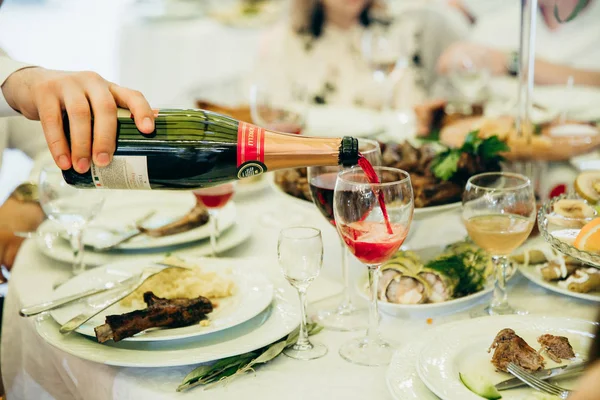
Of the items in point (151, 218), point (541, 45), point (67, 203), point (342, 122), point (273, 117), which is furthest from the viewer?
point (541, 45)

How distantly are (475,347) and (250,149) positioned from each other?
17.4 inches

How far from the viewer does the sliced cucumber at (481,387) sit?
0.81m

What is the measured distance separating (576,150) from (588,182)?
0.38 metres

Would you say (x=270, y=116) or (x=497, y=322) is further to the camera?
(x=270, y=116)

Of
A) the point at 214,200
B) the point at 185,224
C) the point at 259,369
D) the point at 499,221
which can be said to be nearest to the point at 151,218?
the point at 185,224

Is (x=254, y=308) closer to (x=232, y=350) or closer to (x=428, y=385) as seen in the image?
(x=232, y=350)

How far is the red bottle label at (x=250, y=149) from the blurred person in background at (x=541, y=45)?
1.07 metres

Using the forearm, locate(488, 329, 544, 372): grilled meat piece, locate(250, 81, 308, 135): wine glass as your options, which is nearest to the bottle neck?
locate(488, 329, 544, 372): grilled meat piece

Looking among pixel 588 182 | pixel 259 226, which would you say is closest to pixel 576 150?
pixel 588 182

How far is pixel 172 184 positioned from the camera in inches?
42.8

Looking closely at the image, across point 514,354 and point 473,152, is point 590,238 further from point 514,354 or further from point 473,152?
point 473,152

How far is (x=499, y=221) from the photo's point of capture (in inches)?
42.5

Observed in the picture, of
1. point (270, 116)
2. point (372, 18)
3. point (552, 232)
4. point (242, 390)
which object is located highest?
point (372, 18)

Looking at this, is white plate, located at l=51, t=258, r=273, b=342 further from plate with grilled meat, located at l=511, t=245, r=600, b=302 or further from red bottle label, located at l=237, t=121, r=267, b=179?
plate with grilled meat, located at l=511, t=245, r=600, b=302
